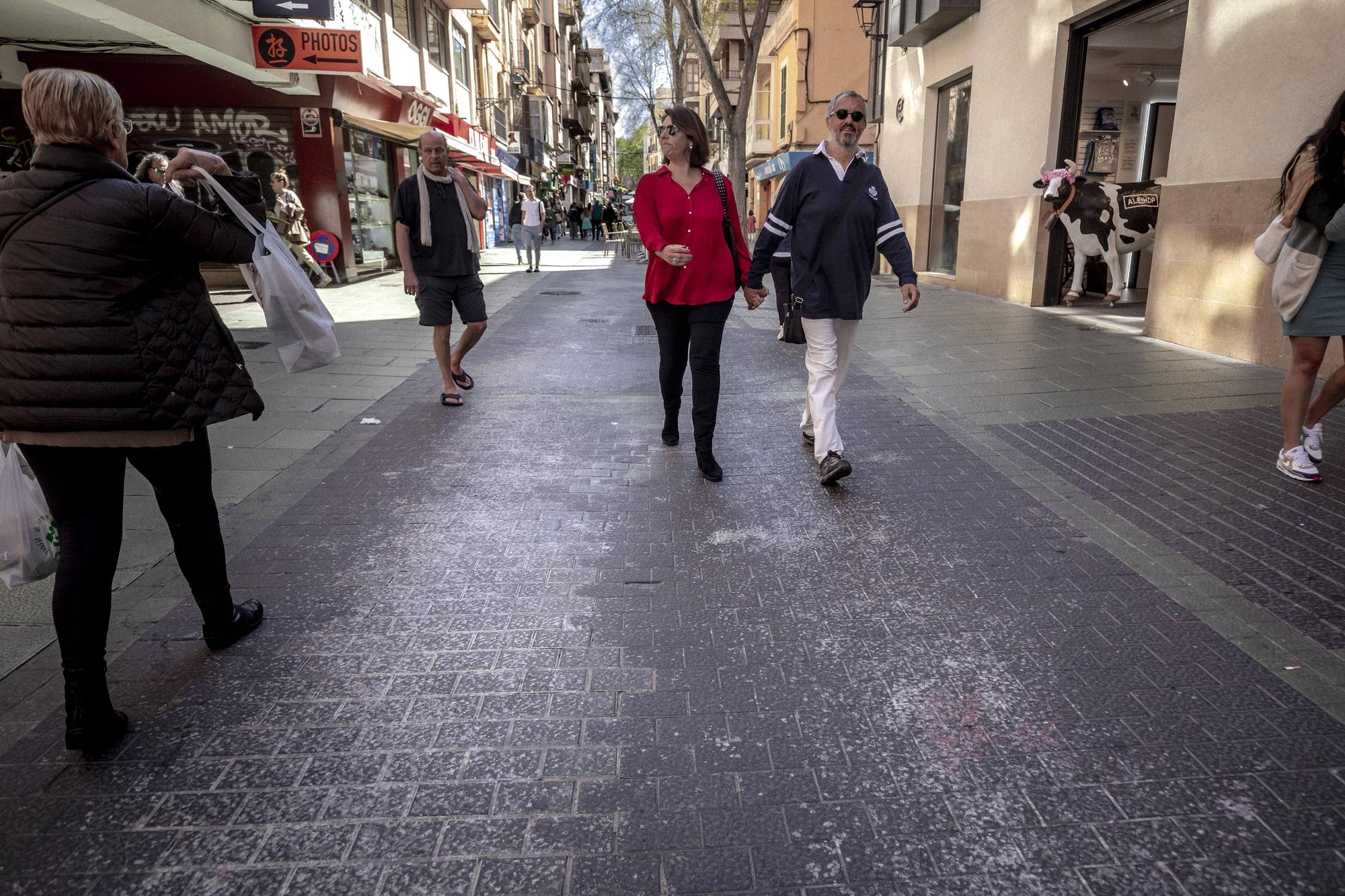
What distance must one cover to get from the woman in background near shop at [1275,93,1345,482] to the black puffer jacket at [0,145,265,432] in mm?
4784

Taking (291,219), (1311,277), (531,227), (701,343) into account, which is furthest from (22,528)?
(531,227)

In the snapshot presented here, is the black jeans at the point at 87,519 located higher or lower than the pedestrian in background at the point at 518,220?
lower

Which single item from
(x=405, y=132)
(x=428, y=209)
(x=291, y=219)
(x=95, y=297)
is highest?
(x=405, y=132)

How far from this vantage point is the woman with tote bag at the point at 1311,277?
4348 mm

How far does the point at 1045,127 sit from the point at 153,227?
12.0m

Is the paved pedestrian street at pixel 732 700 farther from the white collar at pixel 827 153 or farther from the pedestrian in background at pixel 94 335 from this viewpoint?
the white collar at pixel 827 153

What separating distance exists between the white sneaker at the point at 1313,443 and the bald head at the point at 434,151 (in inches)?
217

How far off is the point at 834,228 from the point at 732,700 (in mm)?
2884

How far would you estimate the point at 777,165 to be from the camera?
108 feet

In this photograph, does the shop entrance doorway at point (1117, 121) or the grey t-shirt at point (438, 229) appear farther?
the shop entrance doorway at point (1117, 121)

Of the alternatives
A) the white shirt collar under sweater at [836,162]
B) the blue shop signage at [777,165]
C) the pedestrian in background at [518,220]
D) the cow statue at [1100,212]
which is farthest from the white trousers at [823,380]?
the blue shop signage at [777,165]

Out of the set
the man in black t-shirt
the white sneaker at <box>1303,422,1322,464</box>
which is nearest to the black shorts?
the man in black t-shirt

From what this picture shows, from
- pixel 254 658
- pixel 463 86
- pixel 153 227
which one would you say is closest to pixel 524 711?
pixel 254 658

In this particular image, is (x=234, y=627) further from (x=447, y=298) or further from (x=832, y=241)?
(x=447, y=298)
